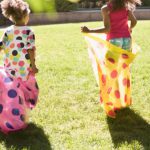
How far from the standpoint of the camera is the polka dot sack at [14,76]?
4906 mm

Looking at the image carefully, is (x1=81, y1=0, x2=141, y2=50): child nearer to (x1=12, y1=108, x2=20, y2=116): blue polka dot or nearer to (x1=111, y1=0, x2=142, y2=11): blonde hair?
(x1=111, y1=0, x2=142, y2=11): blonde hair

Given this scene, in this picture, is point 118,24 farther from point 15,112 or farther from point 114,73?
point 15,112

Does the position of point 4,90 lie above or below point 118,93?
above

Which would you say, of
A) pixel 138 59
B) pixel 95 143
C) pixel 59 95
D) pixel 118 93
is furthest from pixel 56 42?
pixel 95 143

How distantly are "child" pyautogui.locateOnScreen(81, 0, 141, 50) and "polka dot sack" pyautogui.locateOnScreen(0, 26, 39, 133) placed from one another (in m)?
0.80

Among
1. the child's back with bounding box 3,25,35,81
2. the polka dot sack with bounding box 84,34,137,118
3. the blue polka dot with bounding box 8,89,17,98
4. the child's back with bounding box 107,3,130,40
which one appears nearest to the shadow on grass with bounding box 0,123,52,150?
the blue polka dot with bounding box 8,89,17,98

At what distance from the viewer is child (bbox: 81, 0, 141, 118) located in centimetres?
521

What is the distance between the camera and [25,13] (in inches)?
189

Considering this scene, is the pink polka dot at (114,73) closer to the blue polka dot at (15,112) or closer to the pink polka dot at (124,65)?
the pink polka dot at (124,65)

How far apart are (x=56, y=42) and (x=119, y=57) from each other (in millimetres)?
8550

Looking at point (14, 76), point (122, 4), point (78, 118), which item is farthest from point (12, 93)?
point (122, 4)

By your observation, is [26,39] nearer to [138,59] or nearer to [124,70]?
[124,70]

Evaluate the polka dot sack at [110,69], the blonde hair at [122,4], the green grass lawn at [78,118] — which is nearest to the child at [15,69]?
the green grass lawn at [78,118]

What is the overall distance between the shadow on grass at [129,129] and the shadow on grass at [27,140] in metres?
0.81
